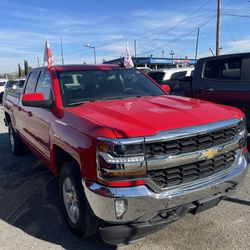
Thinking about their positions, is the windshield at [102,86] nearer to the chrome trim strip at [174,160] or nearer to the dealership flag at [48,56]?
the dealership flag at [48,56]

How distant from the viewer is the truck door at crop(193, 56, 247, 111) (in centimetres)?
631

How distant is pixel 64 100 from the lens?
4.11m

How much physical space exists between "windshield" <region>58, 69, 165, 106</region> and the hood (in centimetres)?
28

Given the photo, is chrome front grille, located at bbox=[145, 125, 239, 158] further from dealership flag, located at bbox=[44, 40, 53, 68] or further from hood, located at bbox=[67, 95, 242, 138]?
dealership flag, located at bbox=[44, 40, 53, 68]

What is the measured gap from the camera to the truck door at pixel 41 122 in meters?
4.28

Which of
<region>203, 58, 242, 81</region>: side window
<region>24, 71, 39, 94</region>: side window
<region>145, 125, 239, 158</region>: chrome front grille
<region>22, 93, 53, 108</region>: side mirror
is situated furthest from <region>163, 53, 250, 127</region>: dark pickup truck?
<region>22, 93, 53, 108</region>: side mirror

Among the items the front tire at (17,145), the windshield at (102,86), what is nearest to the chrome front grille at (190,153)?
the windshield at (102,86)

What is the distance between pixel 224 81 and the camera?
6629 millimetres

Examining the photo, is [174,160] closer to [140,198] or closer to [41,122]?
[140,198]

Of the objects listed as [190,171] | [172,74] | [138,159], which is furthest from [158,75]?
[138,159]

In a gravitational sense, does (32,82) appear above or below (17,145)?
above

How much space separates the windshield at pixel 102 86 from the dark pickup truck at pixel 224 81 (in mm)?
2160

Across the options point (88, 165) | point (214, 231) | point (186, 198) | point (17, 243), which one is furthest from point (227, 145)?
point (17, 243)

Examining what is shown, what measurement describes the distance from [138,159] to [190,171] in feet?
1.87
